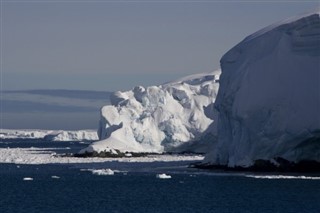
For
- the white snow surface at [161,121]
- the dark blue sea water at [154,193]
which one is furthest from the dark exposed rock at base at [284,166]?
the white snow surface at [161,121]

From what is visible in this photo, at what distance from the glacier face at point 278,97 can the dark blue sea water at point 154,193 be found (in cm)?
344

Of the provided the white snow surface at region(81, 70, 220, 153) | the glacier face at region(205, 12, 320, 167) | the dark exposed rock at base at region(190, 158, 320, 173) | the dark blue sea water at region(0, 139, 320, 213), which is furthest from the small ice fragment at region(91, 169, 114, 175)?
the white snow surface at region(81, 70, 220, 153)

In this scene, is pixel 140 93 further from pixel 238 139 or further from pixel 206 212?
pixel 206 212

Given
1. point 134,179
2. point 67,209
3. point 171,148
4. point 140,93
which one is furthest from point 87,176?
point 140,93

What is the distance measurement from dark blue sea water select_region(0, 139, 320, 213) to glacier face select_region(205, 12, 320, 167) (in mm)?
3444

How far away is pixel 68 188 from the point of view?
141 feet

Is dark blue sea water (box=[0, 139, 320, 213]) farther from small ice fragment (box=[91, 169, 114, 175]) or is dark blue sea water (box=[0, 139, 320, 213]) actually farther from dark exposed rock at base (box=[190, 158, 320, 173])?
dark exposed rock at base (box=[190, 158, 320, 173])

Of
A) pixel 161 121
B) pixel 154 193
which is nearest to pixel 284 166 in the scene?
pixel 154 193

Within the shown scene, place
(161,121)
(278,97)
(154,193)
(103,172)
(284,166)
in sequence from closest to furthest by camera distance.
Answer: (154,193)
(284,166)
(278,97)
(103,172)
(161,121)

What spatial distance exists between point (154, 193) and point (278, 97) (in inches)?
472

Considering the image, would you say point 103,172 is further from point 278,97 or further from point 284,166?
point 278,97

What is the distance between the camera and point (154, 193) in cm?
4088

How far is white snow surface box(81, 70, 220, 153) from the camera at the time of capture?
74688mm

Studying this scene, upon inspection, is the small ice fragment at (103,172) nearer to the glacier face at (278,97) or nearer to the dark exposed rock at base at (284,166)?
the glacier face at (278,97)
